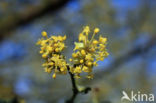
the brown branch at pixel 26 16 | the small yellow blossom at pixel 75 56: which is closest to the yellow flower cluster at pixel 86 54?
the small yellow blossom at pixel 75 56

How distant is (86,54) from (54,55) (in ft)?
0.37

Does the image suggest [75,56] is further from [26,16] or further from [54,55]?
[26,16]

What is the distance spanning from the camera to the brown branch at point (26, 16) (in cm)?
361

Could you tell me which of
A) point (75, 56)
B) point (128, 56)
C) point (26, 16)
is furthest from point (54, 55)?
point (128, 56)

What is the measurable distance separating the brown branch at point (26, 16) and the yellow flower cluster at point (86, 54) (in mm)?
2621

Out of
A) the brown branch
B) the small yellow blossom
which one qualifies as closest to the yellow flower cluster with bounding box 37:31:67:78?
the small yellow blossom

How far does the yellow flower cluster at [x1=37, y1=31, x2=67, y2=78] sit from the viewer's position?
93 cm

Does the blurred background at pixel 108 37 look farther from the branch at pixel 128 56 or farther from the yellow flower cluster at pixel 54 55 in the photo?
the yellow flower cluster at pixel 54 55

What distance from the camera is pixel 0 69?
16.1ft

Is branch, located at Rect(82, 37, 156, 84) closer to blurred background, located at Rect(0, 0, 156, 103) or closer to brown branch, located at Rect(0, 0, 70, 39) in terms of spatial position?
blurred background, located at Rect(0, 0, 156, 103)

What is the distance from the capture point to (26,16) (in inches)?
142

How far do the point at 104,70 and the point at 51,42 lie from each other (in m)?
3.64

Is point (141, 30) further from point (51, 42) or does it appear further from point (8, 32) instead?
point (51, 42)

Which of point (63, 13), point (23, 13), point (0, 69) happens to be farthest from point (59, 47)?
point (63, 13)
